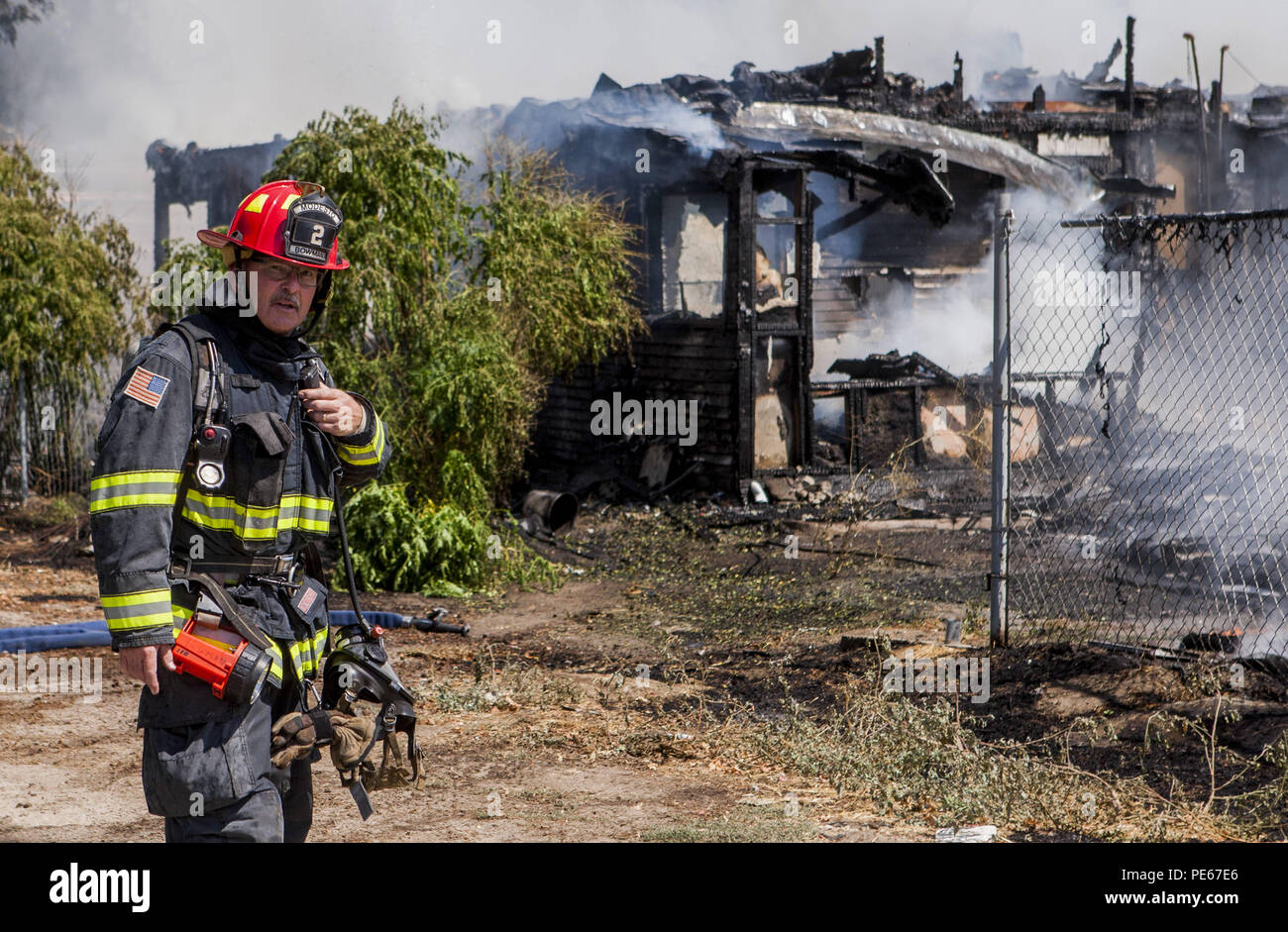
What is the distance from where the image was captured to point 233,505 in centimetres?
320

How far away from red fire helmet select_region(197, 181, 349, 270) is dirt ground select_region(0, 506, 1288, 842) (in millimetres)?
2416

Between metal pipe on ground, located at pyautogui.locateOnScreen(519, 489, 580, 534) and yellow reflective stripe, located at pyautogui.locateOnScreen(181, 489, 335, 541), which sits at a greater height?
yellow reflective stripe, located at pyautogui.locateOnScreen(181, 489, 335, 541)

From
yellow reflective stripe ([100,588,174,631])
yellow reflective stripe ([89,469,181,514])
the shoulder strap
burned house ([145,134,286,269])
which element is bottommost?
yellow reflective stripe ([100,588,174,631])

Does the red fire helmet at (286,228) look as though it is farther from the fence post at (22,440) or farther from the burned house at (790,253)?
the fence post at (22,440)

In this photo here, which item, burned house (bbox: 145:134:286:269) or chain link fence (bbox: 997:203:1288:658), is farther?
burned house (bbox: 145:134:286:269)

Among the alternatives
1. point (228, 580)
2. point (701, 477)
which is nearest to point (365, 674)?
point (228, 580)

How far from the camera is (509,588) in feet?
34.6

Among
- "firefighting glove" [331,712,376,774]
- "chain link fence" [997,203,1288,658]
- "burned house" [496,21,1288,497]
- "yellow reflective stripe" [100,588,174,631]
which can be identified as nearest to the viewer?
"yellow reflective stripe" [100,588,174,631]

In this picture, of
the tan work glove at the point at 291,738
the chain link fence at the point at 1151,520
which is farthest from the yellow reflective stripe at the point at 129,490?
the chain link fence at the point at 1151,520

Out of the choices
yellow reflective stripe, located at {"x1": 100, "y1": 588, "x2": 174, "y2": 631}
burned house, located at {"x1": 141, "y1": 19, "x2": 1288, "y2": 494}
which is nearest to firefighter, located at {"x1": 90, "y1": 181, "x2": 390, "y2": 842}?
yellow reflective stripe, located at {"x1": 100, "y1": 588, "x2": 174, "y2": 631}

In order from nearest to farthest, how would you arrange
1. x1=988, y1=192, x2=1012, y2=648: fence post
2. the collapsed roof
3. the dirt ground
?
the dirt ground < x1=988, y1=192, x2=1012, y2=648: fence post < the collapsed roof

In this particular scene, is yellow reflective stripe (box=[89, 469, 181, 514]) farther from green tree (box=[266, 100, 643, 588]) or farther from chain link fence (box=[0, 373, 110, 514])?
chain link fence (box=[0, 373, 110, 514])

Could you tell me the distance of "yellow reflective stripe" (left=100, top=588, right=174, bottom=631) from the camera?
9.63ft
